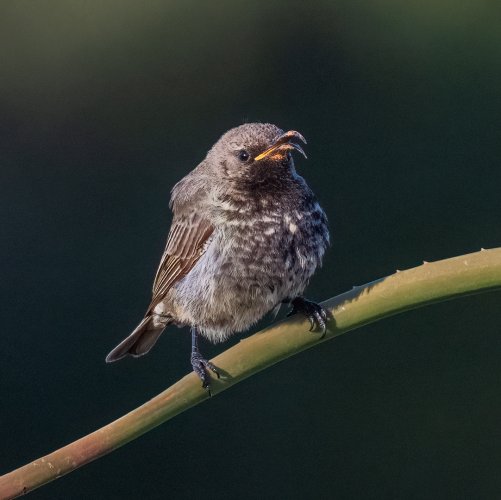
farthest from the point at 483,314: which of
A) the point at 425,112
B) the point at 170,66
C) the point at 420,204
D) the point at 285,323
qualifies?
the point at 285,323

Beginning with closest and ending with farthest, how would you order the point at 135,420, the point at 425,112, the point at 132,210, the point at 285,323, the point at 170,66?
the point at 135,420 → the point at 285,323 → the point at 132,210 → the point at 425,112 → the point at 170,66

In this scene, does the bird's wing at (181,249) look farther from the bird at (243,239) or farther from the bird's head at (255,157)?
the bird's head at (255,157)

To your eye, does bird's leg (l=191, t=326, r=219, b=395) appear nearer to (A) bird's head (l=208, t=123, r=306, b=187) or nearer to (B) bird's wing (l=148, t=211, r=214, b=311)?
(B) bird's wing (l=148, t=211, r=214, b=311)

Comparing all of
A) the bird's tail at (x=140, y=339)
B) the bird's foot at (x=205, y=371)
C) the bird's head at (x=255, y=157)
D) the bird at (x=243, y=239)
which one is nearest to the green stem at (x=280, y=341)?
the bird's foot at (x=205, y=371)

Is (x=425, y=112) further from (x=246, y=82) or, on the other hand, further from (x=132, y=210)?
(x=132, y=210)

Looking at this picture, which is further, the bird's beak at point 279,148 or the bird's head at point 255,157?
the bird's head at point 255,157
